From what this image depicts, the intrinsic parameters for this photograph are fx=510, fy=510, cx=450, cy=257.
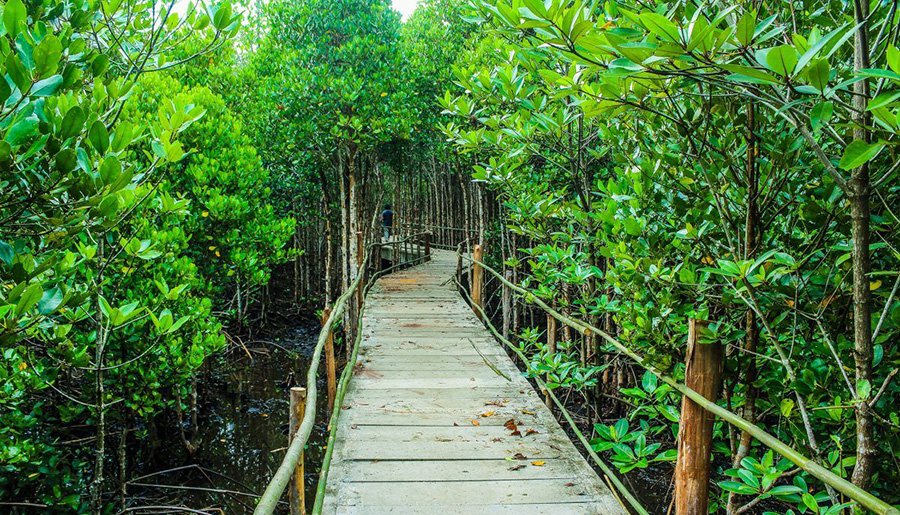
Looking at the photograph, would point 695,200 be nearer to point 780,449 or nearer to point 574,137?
point 780,449

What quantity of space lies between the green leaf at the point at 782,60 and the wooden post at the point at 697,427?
0.95m

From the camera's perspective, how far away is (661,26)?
1123 mm

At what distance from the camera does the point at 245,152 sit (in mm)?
7477

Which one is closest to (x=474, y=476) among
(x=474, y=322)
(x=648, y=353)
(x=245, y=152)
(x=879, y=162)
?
(x=648, y=353)

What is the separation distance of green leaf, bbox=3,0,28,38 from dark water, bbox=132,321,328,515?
178 inches

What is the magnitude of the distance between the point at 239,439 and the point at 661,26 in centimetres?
817

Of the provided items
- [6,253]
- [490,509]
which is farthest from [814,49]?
[490,509]

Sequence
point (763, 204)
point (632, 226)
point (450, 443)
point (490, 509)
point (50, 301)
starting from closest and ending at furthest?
point (50, 301) → point (763, 204) → point (632, 226) → point (490, 509) → point (450, 443)

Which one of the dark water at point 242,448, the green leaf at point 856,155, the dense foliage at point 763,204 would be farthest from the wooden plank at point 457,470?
the dark water at point 242,448

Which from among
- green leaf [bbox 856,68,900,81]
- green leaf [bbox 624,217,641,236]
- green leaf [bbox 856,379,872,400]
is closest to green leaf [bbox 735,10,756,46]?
green leaf [bbox 856,68,900,81]

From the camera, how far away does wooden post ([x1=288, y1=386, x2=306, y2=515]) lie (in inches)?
74.5

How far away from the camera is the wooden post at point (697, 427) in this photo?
1.77 metres

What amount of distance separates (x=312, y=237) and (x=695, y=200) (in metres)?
13.3

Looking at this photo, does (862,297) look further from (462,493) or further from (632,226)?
(462,493)
